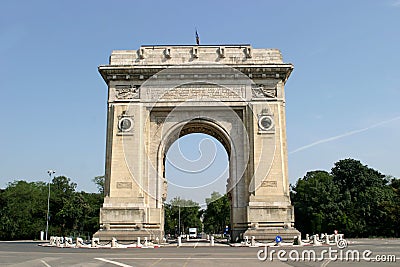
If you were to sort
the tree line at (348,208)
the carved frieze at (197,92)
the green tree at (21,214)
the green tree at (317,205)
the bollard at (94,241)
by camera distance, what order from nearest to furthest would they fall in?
the bollard at (94,241) → the carved frieze at (197,92) → the tree line at (348,208) → the green tree at (317,205) → the green tree at (21,214)

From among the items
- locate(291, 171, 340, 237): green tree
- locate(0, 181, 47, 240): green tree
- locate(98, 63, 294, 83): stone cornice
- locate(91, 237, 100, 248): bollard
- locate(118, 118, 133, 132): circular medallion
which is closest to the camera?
locate(91, 237, 100, 248): bollard

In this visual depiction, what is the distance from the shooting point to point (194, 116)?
3756 cm

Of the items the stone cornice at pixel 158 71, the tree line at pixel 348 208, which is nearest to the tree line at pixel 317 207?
the tree line at pixel 348 208

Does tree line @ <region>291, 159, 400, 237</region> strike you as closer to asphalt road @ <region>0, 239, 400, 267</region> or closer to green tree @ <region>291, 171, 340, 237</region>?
green tree @ <region>291, 171, 340, 237</region>

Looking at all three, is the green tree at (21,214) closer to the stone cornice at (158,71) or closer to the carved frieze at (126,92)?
the carved frieze at (126,92)

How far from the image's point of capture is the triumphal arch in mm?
35500

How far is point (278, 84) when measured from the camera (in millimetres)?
37375

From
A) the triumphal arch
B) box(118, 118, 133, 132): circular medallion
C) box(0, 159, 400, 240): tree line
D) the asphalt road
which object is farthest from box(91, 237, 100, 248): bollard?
box(0, 159, 400, 240): tree line

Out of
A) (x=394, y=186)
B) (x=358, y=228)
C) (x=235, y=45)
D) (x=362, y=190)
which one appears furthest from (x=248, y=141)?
(x=394, y=186)

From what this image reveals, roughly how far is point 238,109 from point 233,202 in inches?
309

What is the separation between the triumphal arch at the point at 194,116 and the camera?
116 ft

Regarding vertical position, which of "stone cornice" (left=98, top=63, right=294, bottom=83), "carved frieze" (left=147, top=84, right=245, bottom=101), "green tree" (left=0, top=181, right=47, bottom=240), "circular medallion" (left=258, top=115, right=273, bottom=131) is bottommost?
"green tree" (left=0, top=181, right=47, bottom=240)

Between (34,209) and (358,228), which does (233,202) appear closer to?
(358,228)

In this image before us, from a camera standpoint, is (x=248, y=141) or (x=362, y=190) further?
(x=362, y=190)
